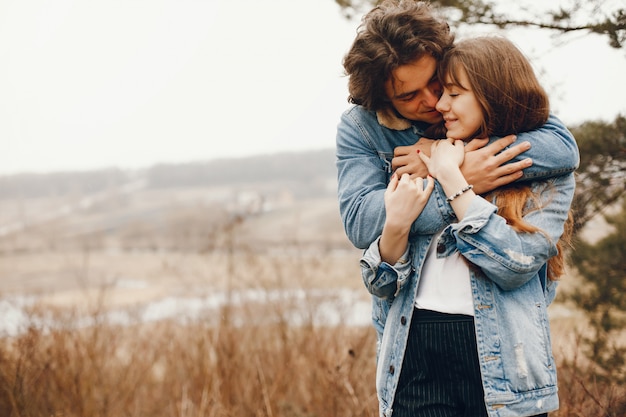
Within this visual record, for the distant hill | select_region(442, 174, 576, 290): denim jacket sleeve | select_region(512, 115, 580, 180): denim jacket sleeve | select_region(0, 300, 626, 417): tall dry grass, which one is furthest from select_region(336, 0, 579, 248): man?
the distant hill

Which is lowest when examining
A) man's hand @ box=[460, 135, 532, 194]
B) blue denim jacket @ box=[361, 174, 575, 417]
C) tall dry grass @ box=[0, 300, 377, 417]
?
tall dry grass @ box=[0, 300, 377, 417]

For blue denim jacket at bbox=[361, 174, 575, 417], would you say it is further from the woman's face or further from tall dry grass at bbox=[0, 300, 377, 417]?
tall dry grass at bbox=[0, 300, 377, 417]

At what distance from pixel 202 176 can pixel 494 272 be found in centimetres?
1970

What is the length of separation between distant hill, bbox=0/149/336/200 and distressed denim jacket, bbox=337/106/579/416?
15.7 m

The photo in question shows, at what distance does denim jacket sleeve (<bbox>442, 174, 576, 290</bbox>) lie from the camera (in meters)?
1.47

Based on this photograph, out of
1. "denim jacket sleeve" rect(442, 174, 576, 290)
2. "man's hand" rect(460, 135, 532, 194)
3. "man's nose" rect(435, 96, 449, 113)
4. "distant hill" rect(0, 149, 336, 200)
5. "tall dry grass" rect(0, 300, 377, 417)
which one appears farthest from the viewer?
"distant hill" rect(0, 149, 336, 200)

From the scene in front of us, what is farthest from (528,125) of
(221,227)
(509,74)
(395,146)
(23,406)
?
(221,227)

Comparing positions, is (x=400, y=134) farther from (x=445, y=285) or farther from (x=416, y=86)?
(x=445, y=285)

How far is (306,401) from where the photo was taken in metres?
3.71

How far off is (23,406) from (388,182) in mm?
2102

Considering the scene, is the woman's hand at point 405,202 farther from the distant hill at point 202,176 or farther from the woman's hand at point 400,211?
the distant hill at point 202,176

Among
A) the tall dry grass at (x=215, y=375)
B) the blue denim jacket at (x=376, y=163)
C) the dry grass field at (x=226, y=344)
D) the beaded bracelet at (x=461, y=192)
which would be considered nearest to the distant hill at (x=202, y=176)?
the dry grass field at (x=226, y=344)

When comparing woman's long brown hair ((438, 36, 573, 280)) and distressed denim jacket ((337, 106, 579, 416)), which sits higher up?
woman's long brown hair ((438, 36, 573, 280))

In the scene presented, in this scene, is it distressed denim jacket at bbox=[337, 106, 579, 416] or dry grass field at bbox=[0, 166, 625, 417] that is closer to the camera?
distressed denim jacket at bbox=[337, 106, 579, 416]
